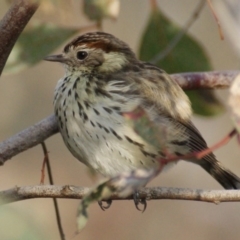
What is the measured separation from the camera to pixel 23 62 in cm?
326

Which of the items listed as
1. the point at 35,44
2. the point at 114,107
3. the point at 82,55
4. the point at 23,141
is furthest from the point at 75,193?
the point at 82,55

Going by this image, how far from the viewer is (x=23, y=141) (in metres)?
2.95

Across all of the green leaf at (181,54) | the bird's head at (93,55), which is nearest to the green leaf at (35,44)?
the bird's head at (93,55)

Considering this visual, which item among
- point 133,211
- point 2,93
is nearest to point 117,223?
point 133,211

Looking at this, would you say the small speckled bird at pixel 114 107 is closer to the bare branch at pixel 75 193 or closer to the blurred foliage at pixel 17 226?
the bare branch at pixel 75 193

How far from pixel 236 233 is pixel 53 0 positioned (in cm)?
539

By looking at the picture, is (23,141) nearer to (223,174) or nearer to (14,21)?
(14,21)

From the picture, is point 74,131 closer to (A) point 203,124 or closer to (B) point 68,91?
(B) point 68,91

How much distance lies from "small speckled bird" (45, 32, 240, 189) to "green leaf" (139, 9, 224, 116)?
0.66ft

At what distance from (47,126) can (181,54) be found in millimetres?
996

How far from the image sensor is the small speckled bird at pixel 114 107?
10.3ft

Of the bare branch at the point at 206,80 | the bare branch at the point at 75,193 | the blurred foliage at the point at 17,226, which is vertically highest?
the bare branch at the point at 206,80

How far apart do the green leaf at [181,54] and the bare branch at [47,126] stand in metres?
0.26

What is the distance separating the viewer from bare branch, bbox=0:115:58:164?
9.46 ft
